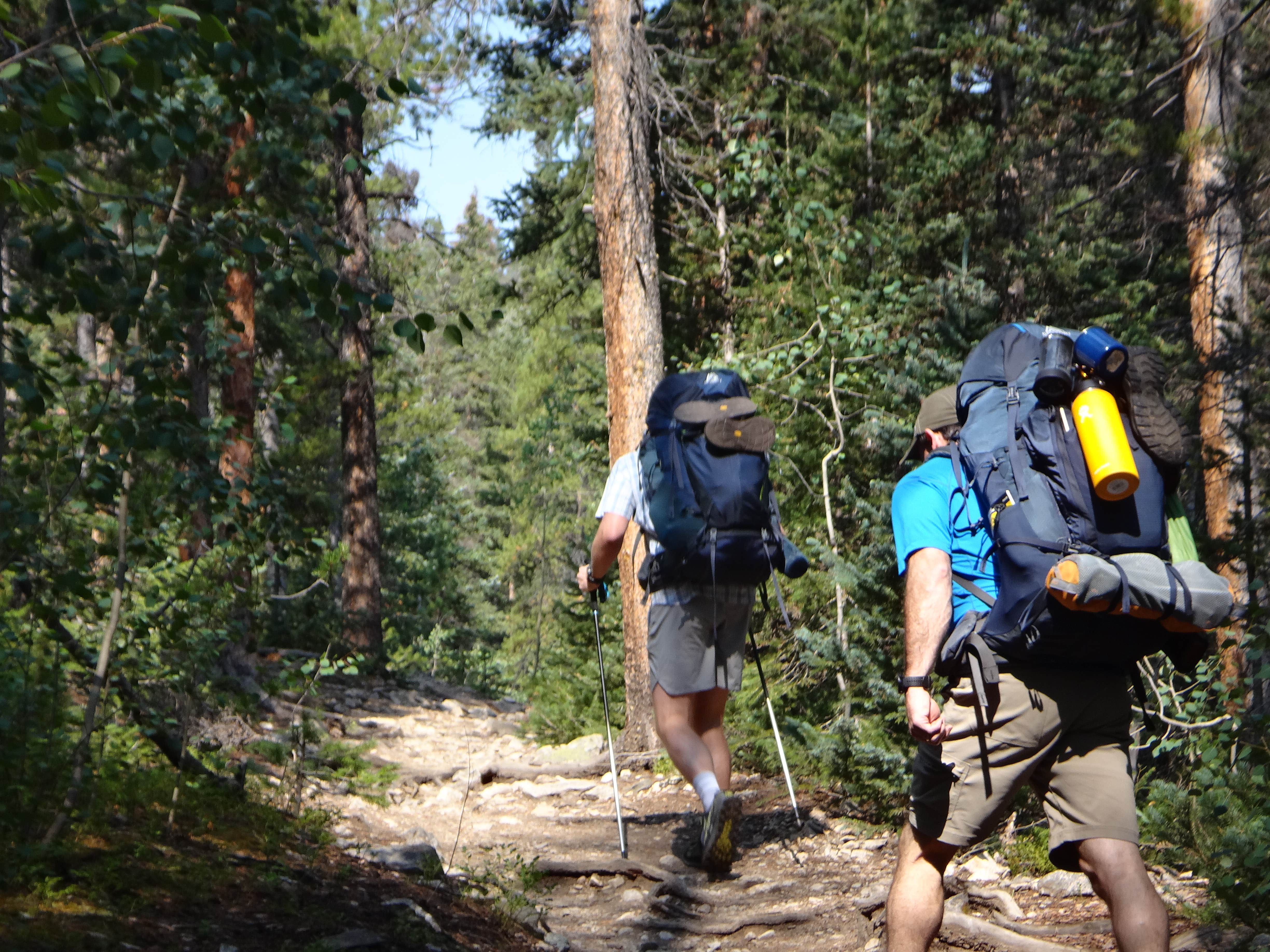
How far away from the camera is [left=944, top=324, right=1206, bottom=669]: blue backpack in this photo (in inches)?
114

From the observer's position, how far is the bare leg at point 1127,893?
2812 mm

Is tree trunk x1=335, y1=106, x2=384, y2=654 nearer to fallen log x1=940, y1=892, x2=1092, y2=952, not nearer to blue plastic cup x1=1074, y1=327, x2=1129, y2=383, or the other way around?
fallen log x1=940, y1=892, x2=1092, y2=952

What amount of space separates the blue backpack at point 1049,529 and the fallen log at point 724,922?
90.1 inches

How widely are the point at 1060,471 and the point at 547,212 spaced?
35.9ft

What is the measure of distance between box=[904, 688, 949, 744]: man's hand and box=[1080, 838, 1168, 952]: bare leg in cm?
47

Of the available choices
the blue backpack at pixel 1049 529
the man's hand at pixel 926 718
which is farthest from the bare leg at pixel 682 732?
the blue backpack at pixel 1049 529

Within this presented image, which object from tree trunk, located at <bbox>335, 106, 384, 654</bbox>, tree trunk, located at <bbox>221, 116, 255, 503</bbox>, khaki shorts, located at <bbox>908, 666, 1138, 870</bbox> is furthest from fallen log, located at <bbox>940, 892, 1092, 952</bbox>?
tree trunk, located at <bbox>335, 106, 384, 654</bbox>

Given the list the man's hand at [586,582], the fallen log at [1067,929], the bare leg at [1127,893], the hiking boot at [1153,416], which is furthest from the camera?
the man's hand at [586,582]

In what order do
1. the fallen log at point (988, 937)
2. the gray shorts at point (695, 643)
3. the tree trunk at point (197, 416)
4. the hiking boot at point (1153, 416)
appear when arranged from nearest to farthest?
the hiking boot at point (1153, 416)
the fallen log at point (988, 937)
the tree trunk at point (197, 416)
the gray shorts at point (695, 643)

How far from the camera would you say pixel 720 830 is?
520 centimetres

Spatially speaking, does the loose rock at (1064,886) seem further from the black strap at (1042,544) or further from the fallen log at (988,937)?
the black strap at (1042,544)

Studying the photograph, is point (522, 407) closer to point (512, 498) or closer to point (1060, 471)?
point (512, 498)

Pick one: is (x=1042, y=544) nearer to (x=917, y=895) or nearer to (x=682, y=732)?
(x=917, y=895)

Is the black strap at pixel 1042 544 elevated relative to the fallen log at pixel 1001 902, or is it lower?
elevated
